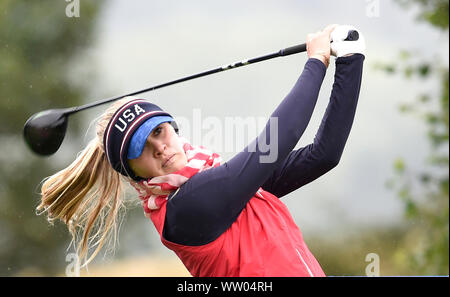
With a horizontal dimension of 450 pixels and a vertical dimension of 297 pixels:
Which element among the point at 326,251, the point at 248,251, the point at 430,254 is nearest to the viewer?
the point at 248,251

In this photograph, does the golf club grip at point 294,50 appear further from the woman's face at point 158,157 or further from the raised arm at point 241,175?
the woman's face at point 158,157

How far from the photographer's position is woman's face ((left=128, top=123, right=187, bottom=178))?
74.7 inches

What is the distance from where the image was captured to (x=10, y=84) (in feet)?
17.6

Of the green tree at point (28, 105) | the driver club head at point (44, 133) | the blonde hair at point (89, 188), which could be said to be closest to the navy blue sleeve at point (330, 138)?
the blonde hair at point (89, 188)

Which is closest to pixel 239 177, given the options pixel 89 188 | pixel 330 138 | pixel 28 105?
pixel 330 138

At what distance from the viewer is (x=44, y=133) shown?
2.30 m

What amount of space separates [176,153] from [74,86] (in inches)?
152

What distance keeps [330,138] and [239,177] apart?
419 millimetres

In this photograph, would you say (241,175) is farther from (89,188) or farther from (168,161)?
(89,188)

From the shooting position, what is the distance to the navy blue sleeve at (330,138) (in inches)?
76.1

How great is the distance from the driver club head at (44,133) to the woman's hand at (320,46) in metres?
0.96

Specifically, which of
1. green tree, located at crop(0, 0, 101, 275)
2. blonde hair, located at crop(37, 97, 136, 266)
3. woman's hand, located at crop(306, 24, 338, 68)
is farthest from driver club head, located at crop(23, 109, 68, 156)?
green tree, located at crop(0, 0, 101, 275)
